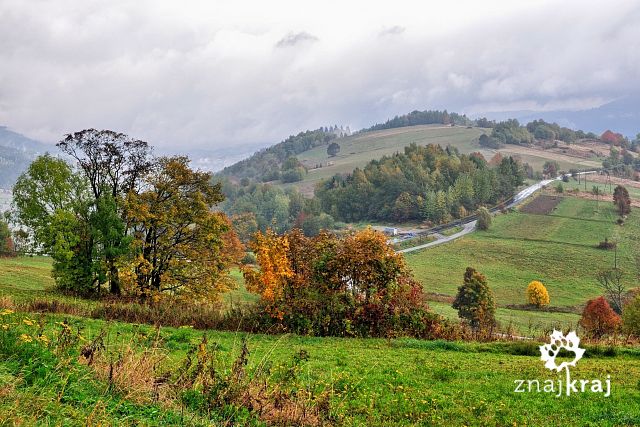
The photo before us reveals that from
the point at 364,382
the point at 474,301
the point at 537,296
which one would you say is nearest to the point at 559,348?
the point at 364,382

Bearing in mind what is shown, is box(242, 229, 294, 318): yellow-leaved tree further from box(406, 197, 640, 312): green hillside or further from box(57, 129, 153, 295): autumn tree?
box(406, 197, 640, 312): green hillside

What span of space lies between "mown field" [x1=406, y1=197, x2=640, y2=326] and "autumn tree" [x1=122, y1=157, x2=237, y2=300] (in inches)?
1585

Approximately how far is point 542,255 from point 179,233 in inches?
3086

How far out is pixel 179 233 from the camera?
110 feet

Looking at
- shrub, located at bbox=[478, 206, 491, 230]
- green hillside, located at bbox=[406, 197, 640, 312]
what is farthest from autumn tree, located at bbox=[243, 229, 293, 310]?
shrub, located at bbox=[478, 206, 491, 230]

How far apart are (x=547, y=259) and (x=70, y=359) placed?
93662 millimetres

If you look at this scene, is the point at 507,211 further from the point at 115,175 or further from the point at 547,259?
the point at 115,175

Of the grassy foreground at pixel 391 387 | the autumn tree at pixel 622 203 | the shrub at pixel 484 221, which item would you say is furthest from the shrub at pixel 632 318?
the autumn tree at pixel 622 203

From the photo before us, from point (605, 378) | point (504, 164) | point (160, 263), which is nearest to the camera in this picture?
point (605, 378)

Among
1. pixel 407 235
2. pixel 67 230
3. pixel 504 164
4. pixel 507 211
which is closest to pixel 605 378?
pixel 67 230

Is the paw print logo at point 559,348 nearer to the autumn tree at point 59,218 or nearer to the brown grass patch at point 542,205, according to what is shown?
the autumn tree at point 59,218

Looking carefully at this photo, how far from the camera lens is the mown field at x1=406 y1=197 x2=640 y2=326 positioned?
74.3 metres

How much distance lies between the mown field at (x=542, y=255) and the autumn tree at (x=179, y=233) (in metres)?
40.3

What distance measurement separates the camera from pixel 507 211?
125m
